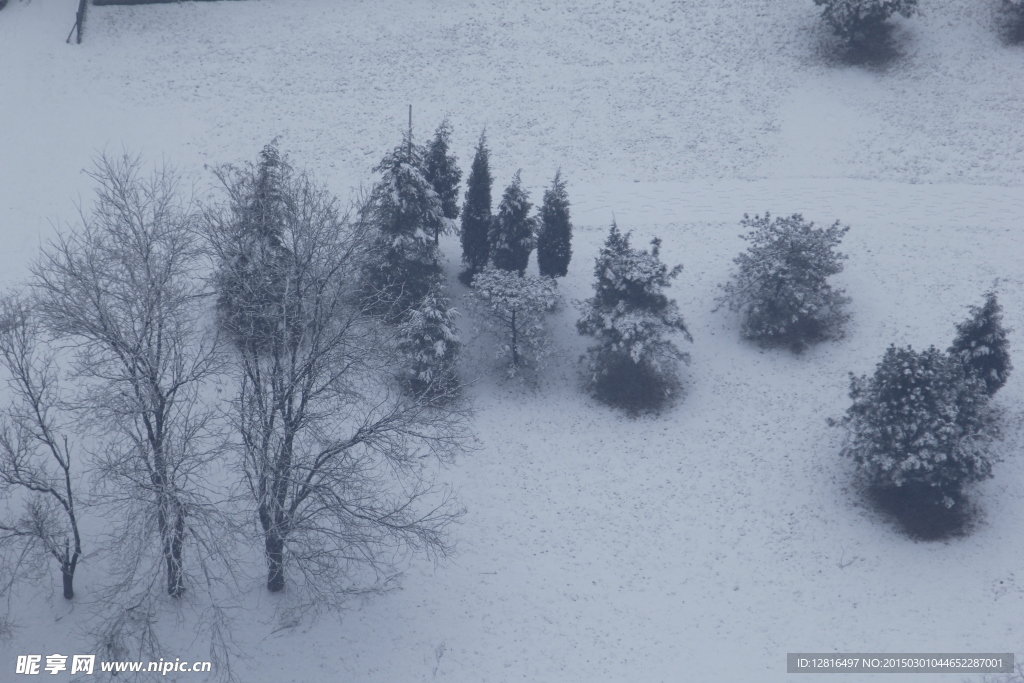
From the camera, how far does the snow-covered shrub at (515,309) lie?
2444 cm

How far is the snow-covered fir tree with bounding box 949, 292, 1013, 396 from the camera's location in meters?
21.8

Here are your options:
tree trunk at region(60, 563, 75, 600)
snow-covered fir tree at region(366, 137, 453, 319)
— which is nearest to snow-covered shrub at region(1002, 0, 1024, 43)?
snow-covered fir tree at region(366, 137, 453, 319)

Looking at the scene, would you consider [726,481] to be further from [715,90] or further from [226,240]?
[715,90]

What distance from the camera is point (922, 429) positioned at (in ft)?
64.1

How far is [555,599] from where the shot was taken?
18906 mm

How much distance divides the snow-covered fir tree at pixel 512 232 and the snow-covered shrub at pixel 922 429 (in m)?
11.4

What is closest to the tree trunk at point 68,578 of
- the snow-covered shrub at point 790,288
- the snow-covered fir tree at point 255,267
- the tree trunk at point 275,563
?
the tree trunk at point 275,563

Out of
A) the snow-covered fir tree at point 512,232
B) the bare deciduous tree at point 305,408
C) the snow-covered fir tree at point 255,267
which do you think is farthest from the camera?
the snow-covered fir tree at point 512,232

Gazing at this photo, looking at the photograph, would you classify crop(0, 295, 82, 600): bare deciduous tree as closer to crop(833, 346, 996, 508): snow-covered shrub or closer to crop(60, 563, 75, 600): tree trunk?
crop(60, 563, 75, 600): tree trunk

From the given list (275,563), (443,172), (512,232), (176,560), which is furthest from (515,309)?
(176,560)

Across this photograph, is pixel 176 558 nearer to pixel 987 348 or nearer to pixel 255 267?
pixel 255 267

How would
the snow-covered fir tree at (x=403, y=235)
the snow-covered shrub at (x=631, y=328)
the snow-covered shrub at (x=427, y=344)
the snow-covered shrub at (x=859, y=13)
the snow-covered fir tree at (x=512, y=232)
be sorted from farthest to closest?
the snow-covered shrub at (x=859, y=13)
the snow-covered fir tree at (x=512, y=232)
the snow-covered shrub at (x=631, y=328)
the snow-covered fir tree at (x=403, y=235)
the snow-covered shrub at (x=427, y=344)

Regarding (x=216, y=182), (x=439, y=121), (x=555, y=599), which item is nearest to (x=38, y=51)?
(x=216, y=182)

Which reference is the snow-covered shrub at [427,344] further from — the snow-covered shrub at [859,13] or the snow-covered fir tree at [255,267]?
the snow-covered shrub at [859,13]
